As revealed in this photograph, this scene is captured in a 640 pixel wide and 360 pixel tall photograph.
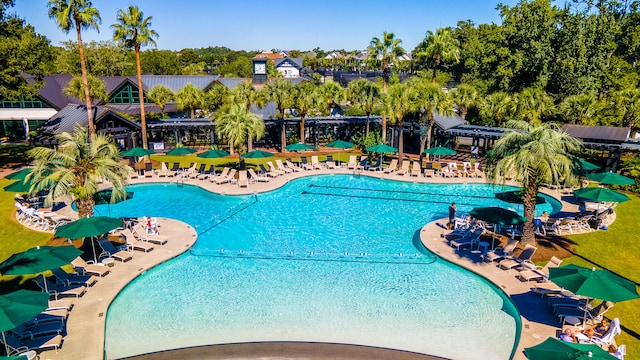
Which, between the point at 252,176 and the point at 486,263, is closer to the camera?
the point at 486,263

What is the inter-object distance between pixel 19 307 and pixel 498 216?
52.8 ft

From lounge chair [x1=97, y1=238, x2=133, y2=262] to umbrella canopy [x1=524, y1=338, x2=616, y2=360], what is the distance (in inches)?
566

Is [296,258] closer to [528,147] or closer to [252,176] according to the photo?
[528,147]

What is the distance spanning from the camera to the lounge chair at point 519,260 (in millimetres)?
15987

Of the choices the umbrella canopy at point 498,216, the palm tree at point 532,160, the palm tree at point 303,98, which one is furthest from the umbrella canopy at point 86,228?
the palm tree at point 303,98

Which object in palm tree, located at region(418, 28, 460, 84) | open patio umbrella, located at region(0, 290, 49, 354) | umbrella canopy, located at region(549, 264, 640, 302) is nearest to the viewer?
open patio umbrella, located at region(0, 290, 49, 354)

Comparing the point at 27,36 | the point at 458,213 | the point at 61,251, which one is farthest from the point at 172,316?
the point at 27,36

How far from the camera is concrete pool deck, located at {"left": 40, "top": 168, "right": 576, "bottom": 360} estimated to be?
451 inches

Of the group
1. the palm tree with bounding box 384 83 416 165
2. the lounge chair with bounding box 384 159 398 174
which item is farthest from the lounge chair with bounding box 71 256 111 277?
the palm tree with bounding box 384 83 416 165

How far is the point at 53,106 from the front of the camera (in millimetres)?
46094

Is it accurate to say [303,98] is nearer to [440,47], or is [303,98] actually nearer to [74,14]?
[440,47]

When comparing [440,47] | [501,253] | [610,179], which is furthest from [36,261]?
[440,47]

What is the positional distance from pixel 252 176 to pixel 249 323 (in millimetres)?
16825

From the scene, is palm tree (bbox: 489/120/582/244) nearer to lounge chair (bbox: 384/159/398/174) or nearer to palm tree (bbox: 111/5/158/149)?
lounge chair (bbox: 384/159/398/174)
